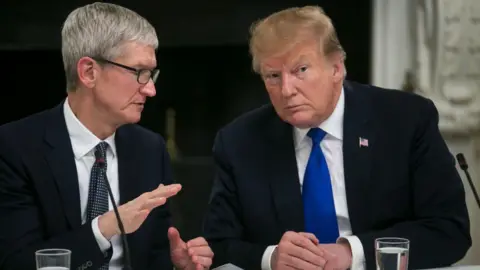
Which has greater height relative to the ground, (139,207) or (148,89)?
Answer: (148,89)

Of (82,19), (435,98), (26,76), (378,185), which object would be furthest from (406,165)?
(26,76)

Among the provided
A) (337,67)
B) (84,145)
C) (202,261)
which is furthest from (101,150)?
(337,67)

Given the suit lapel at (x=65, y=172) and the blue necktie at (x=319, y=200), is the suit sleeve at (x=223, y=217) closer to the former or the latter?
the blue necktie at (x=319, y=200)

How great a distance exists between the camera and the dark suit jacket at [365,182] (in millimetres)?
2014

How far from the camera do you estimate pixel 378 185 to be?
6.74 feet

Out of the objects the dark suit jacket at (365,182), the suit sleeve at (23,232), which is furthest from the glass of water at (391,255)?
the suit sleeve at (23,232)

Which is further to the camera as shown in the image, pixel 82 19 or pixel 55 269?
pixel 82 19

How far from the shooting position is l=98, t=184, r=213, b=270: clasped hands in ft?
5.84

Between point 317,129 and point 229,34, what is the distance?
2122mm

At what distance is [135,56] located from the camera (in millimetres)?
1972

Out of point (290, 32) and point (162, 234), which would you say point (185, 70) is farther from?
point (290, 32)

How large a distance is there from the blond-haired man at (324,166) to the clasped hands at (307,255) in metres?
0.07

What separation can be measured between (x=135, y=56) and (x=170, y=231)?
0.42 meters

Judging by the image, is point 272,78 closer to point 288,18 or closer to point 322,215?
point 288,18
